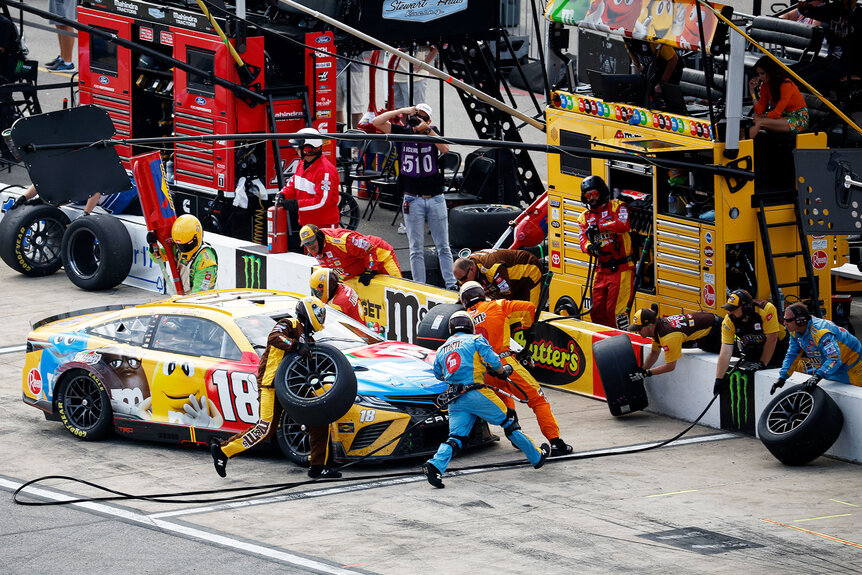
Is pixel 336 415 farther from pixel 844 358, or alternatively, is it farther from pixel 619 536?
pixel 844 358

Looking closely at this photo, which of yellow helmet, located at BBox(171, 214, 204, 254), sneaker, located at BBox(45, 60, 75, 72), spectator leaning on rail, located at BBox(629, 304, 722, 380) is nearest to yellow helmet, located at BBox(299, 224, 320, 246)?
yellow helmet, located at BBox(171, 214, 204, 254)

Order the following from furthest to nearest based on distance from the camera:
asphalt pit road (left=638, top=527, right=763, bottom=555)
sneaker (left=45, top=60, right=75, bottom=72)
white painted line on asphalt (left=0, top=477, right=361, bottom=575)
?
sneaker (left=45, top=60, right=75, bottom=72)
asphalt pit road (left=638, top=527, right=763, bottom=555)
white painted line on asphalt (left=0, top=477, right=361, bottom=575)

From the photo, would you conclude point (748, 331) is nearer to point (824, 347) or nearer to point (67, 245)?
point (824, 347)

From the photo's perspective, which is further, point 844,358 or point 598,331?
point 598,331

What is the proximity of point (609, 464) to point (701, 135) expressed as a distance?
4.02m

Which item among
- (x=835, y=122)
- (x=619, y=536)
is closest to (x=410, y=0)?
(x=835, y=122)

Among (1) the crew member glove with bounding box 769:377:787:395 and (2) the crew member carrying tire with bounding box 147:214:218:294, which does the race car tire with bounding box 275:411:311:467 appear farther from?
(1) the crew member glove with bounding box 769:377:787:395

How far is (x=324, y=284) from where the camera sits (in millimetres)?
13680

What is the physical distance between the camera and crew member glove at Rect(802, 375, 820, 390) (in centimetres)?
1214

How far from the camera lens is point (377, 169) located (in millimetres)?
21969

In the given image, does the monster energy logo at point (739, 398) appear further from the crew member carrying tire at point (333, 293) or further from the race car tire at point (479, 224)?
the race car tire at point (479, 224)

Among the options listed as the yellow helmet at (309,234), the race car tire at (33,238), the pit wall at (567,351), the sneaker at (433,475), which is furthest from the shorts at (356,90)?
the sneaker at (433,475)

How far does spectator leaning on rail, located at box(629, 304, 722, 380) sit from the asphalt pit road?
353 centimetres

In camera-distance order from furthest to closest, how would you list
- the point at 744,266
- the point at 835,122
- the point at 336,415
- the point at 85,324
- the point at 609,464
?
1. the point at 835,122
2. the point at 744,266
3. the point at 85,324
4. the point at 609,464
5. the point at 336,415
